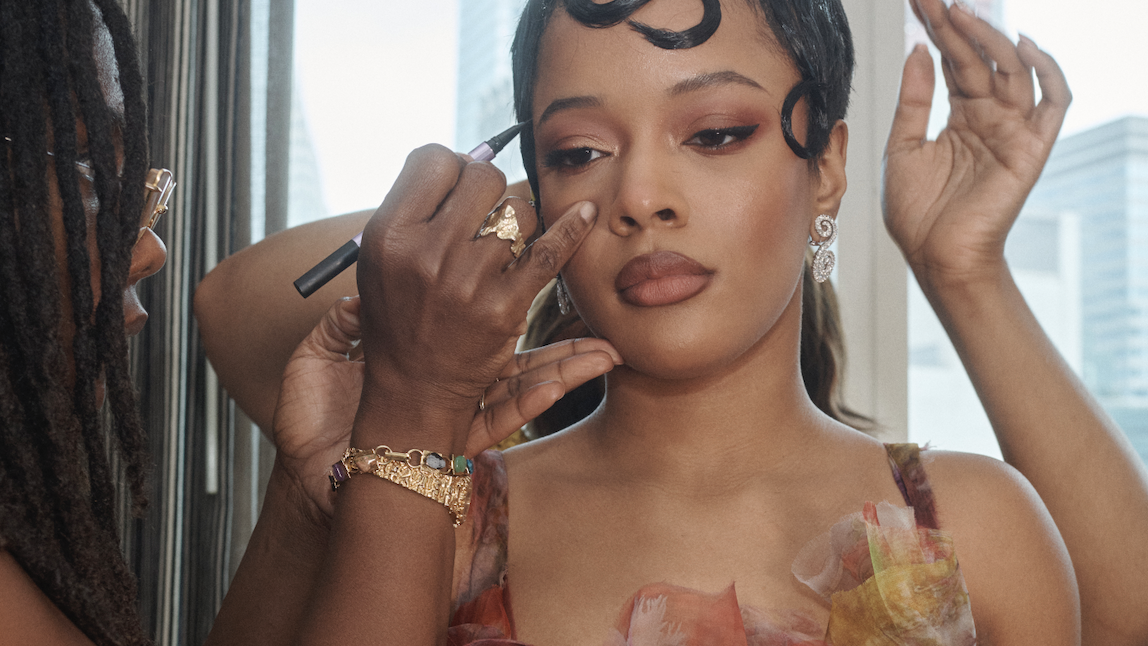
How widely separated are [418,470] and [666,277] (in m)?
0.33

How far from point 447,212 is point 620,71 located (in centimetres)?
27

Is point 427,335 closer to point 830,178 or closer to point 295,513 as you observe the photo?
point 295,513

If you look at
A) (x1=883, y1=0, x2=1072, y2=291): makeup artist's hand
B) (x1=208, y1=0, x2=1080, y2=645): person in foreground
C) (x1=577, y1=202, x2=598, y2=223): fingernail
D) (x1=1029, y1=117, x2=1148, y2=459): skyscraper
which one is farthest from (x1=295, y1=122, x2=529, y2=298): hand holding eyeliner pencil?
(x1=1029, y1=117, x2=1148, y2=459): skyscraper

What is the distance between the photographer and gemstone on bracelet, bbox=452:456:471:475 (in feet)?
2.60

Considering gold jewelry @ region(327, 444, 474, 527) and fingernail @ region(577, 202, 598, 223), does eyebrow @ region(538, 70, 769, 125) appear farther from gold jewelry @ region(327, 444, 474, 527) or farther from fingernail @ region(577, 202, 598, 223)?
gold jewelry @ region(327, 444, 474, 527)

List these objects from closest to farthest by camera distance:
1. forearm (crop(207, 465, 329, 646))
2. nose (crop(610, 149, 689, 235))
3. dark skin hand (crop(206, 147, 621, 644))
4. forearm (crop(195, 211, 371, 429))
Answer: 1. dark skin hand (crop(206, 147, 621, 644))
2. nose (crop(610, 149, 689, 235))
3. forearm (crop(207, 465, 329, 646))
4. forearm (crop(195, 211, 371, 429))

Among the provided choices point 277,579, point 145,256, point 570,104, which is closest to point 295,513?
point 277,579

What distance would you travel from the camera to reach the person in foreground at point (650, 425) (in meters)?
0.77

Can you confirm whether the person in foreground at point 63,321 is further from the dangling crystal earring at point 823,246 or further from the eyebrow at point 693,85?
the dangling crystal earring at point 823,246

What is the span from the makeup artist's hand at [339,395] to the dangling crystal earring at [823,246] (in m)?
0.29

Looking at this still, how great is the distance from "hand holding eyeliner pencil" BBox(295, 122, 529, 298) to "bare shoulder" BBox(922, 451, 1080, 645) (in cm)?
63

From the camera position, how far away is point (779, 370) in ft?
3.34

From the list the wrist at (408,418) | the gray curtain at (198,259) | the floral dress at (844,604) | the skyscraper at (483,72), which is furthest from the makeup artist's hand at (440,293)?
the skyscraper at (483,72)

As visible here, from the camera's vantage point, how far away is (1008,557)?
900 mm
